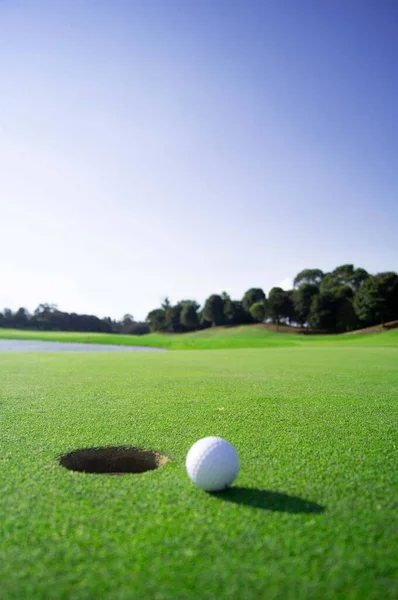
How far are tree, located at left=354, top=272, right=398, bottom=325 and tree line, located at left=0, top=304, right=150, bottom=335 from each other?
227 feet

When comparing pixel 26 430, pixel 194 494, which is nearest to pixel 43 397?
pixel 26 430

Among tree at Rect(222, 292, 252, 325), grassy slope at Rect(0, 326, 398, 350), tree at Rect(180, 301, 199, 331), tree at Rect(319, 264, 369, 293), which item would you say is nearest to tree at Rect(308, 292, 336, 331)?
grassy slope at Rect(0, 326, 398, 350)

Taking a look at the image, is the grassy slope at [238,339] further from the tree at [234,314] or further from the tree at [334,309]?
the tree at [234,314]

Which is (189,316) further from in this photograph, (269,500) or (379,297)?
(269,500)

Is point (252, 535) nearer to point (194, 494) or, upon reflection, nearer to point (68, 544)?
point (194, 494)

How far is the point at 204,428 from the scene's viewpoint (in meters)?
4.16

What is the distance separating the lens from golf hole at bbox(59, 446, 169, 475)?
354 centimetres

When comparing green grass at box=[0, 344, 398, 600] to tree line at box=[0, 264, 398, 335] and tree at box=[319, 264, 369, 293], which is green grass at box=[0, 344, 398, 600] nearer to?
tree line at box=[0, 264, 398, 335]

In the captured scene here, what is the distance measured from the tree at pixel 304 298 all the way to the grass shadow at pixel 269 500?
59.2 meters

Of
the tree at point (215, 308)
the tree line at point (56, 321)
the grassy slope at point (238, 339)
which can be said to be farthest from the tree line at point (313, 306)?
the tree line at point (56, 321)

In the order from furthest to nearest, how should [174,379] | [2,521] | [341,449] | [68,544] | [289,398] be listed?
[174,379] < [289,398] < [341,449] < [2,521] < [68,544]

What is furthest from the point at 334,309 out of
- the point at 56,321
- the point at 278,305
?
→ the point at 56,321

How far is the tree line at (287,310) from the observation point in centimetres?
5162

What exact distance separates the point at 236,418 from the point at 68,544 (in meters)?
2.79
